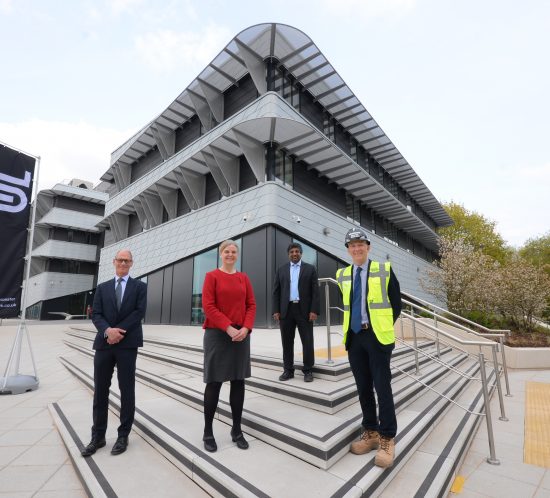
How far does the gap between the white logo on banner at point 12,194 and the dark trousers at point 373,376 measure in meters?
5.98

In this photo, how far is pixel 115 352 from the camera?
3018 millimetres

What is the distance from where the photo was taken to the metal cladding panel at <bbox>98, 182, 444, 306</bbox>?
12000 mm

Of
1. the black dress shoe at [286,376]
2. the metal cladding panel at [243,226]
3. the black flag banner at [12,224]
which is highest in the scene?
the metal cladding panel at [243,226]

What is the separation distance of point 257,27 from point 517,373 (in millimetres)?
14252

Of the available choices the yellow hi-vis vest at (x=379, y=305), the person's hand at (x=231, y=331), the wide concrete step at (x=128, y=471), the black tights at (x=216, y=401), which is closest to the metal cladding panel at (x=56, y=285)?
the wide concrete step at (x=128, y=471)

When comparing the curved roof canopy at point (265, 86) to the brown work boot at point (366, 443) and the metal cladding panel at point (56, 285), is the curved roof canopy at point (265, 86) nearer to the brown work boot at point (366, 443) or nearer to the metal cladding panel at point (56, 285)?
the brown work boot at point (366, 443)

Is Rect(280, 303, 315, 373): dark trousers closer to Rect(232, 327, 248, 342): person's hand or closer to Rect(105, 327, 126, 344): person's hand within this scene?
Rect(232, 327, 248, 342): person's hand

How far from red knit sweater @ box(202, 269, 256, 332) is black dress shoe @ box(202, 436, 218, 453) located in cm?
99

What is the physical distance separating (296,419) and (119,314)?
2.10 meters

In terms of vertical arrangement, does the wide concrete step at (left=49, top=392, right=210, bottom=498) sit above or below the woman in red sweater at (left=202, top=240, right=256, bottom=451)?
below

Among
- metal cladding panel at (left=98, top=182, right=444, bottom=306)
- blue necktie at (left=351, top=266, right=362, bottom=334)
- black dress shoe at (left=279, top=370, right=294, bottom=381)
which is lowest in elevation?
black dress shoe at (left=279, top=370, right=294, bottom=381)

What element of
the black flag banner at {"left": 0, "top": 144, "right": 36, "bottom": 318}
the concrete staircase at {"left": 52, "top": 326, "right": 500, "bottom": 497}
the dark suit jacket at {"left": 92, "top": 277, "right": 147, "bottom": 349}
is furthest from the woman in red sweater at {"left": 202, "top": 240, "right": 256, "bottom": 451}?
the black flag banner at {"left": 0, "top": 144, "right": 36, "bottom": 318}

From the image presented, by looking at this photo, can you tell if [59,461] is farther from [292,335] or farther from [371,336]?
[371,336]

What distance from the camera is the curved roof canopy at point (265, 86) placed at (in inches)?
493
